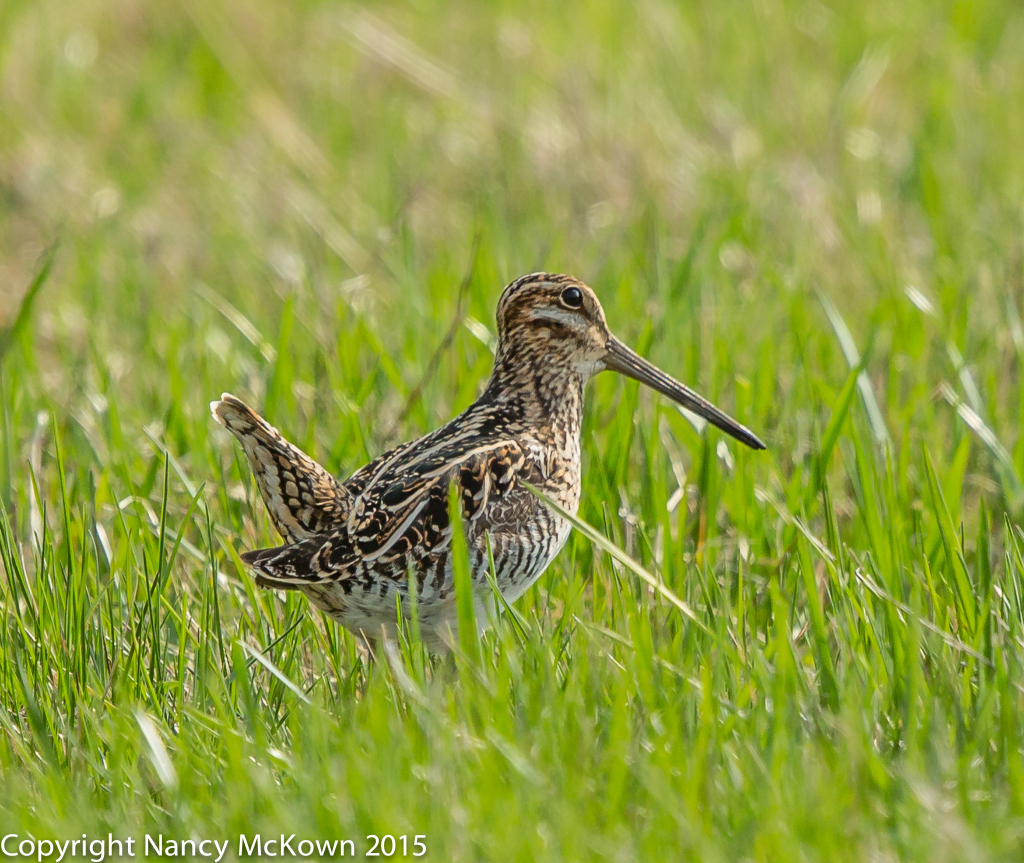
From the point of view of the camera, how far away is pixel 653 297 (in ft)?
19.7

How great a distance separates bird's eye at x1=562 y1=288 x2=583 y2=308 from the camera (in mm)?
4320

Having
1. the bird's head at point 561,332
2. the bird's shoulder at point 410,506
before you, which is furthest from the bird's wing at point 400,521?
the bird's head at point 561,332

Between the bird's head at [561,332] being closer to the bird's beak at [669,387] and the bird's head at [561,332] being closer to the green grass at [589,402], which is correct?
the bird's beak at [669,387]

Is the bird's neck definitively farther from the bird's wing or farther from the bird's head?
the bird's wing

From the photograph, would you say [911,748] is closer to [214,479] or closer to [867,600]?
[867,600]

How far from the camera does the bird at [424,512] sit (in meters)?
3.75

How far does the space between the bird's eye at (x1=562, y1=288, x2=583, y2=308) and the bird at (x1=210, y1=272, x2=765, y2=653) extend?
0.88ft

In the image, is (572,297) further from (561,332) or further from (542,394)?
(542,394)

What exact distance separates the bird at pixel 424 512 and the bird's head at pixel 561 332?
0.32 feet

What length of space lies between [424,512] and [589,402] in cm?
138

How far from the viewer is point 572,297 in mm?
4328

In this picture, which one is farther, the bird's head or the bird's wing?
the bird's head

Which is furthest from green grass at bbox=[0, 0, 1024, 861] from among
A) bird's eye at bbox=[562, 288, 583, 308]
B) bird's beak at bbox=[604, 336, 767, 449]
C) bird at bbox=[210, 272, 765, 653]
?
bird's eye at bbox=[562, 288, 583, 308]

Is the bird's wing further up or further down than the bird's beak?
further down
